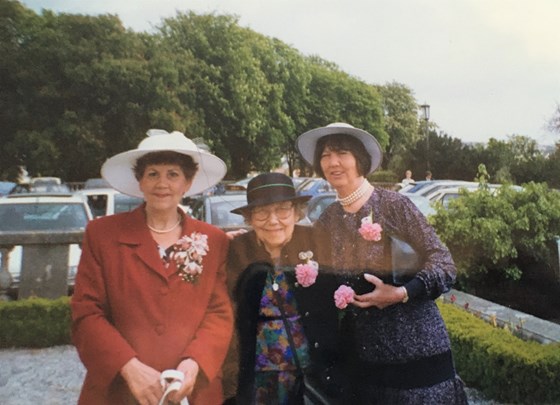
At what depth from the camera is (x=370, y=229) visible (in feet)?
5.25

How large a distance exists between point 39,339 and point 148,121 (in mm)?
1539

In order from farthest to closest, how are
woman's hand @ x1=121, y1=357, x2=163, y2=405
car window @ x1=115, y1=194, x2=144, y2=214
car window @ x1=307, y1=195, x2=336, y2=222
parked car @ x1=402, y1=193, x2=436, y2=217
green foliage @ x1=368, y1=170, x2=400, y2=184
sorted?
parked car @ x1=402, y1=193, x2=436, y2=217, green foliage @ x1=368, y1=170, x2=400, y2=184, car window @ x1=307, y1=195, x2=336, y2=222, car window @ x1=115, y1=194, x2=144, y2=214, woman's hand @ x1=121, y1=357, x2=163, y2=405

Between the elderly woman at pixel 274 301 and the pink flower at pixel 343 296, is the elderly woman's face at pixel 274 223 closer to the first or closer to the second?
the elderly woman at pixel 274 301

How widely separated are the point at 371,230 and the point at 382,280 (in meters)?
0.15

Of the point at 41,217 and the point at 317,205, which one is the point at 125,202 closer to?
the point at 317,205

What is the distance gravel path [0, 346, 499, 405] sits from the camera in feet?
7.41

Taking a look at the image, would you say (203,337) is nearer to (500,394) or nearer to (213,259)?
(213,259)

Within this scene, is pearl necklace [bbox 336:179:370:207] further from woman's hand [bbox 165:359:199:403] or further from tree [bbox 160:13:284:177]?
woman's hand [bbox 165:359:199:403]

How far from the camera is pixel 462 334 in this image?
2.51 m

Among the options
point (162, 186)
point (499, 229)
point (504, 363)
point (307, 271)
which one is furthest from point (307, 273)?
point (499, 229)

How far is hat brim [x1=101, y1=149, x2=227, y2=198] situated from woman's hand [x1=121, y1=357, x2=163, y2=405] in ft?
1.39

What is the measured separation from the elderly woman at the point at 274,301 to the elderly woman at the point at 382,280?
0.34 ft

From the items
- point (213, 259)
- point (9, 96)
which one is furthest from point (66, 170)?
point (213, 259)

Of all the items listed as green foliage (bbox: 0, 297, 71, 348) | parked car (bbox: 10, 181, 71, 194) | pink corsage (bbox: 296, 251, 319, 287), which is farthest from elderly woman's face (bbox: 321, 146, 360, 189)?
green foliage (bbox: 0, 297, 71, 348)
